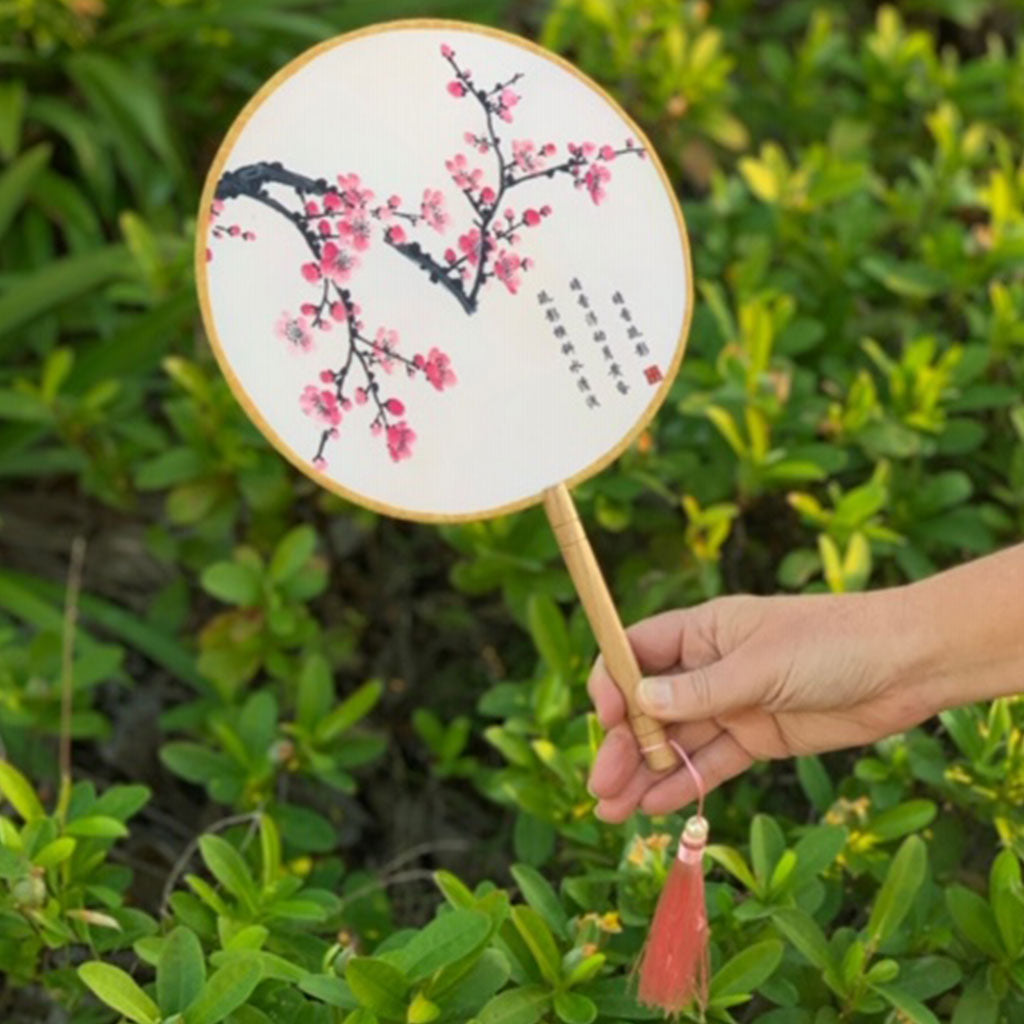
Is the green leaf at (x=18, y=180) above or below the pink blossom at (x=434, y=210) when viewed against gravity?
below

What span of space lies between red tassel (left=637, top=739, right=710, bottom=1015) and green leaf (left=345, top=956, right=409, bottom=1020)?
0.21 metres

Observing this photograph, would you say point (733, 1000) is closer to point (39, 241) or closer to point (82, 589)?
point (82, 589)

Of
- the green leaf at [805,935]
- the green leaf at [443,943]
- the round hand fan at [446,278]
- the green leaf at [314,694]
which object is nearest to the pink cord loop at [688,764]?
the round hand fan at [446,278]

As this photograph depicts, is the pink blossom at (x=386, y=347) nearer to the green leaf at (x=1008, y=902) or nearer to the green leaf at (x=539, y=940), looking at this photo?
the green leaf at (x=539, y=940)

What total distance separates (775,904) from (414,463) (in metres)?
0.50

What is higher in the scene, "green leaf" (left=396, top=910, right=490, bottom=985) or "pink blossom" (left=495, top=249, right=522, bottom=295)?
"pink blossom" (left=495, top=249, right=522, bottom=295)

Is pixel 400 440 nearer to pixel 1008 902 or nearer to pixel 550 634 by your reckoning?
pixel 550 634

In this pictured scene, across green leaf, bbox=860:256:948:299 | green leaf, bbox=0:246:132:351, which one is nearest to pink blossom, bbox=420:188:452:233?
green leaf, bbox=860:256:948:299

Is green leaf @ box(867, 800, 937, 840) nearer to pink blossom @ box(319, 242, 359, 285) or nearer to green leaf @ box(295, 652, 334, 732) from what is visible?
green leaf @ box(295, 652, 334, 732)

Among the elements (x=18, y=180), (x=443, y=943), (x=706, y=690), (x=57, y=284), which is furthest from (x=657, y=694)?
(x=18, y=180)

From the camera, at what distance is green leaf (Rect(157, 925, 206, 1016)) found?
141 cm

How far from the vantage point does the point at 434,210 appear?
1.51 m

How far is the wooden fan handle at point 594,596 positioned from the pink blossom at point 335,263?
0.26 meters

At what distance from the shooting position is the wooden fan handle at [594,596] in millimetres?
1497
